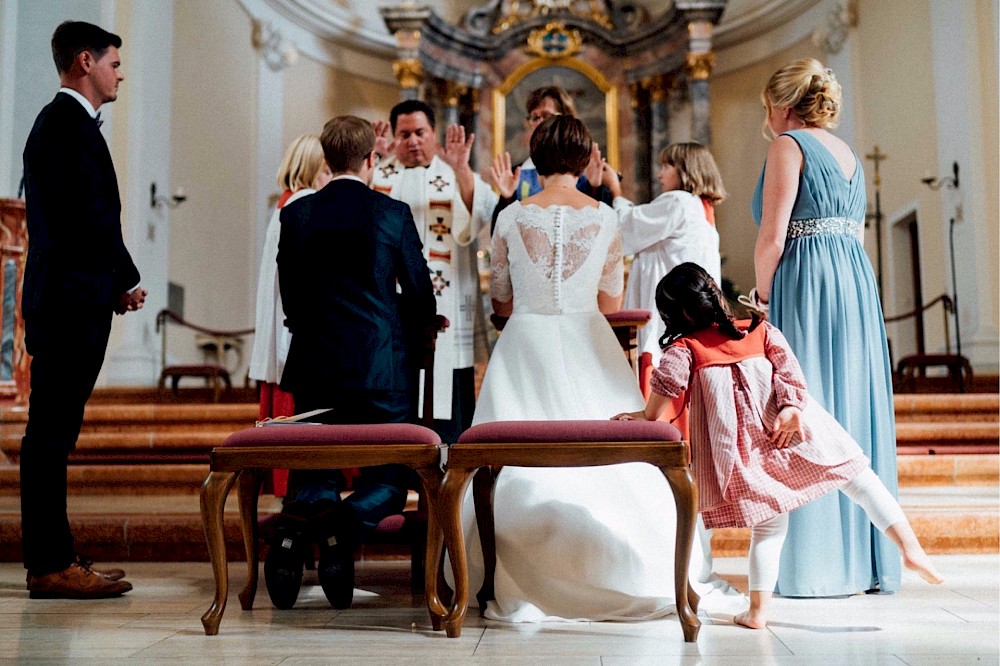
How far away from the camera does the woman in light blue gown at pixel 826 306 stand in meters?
3.20

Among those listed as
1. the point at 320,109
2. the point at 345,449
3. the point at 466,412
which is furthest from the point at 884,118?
the point at 345,449

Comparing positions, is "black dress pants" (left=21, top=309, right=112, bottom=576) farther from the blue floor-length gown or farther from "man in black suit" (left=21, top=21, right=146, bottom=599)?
the blue floor-length gown

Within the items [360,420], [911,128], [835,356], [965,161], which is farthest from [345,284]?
[911,128]

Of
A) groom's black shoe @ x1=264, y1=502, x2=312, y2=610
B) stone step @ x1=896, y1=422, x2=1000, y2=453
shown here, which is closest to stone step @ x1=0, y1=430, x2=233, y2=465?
groom's black shoe @ x1=264, y1=502, x2=312, y2=610

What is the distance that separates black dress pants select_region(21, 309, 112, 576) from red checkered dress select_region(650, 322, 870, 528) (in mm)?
1907

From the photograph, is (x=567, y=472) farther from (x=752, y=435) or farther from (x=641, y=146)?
(x=641, y=146)

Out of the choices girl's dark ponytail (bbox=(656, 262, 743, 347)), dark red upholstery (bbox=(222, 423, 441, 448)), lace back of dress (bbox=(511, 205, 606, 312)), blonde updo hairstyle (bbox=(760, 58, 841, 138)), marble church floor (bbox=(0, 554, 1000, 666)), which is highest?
blonde updo hairstyle (bbox=(760, 58, 841, 138))

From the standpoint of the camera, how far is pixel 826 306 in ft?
10.8

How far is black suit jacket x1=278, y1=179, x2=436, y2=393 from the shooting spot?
319 cm

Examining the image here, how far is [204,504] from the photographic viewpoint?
2.71 metres

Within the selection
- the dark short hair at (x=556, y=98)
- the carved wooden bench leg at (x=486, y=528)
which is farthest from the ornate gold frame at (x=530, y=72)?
the carved wooden bench leg at (x=486, y=528)

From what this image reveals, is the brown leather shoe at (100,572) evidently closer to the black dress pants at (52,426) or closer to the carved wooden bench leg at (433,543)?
the black dress pants at (52,426)

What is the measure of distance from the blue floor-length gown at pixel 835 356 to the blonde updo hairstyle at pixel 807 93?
0.27ft

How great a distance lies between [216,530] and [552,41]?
1020 cm
